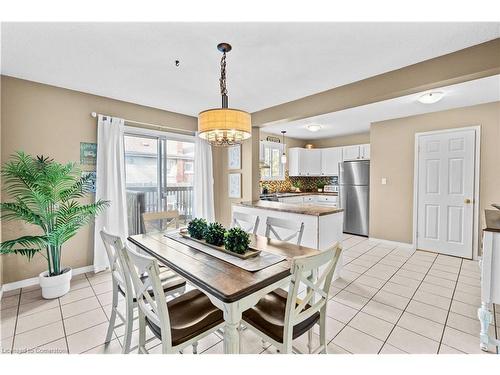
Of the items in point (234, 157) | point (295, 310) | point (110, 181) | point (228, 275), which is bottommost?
point (295, 310)

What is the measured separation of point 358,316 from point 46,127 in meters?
4.06

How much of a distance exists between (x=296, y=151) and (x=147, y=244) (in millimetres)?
4783

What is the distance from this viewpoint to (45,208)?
8.16 ft

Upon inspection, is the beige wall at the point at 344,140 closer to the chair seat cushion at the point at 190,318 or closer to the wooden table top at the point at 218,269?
the wooden table top at the point at 218,269

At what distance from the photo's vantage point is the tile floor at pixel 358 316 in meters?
1.79

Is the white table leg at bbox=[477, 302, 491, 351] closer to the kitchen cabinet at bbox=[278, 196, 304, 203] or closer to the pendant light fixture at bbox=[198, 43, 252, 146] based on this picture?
the pendant light fixture at bbox=[198, 43, 252, 146]

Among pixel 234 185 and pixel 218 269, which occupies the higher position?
pixel 234 185

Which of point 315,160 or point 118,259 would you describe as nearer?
point 118,259

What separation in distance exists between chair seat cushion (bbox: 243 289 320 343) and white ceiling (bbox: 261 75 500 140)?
3224mm

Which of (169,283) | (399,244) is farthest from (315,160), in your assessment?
(169,283)

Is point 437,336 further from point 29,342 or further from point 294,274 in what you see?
point 29,342

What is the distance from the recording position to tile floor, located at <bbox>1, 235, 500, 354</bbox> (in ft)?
5.87

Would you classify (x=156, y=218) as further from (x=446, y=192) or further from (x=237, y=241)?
(x=446, y=192)
